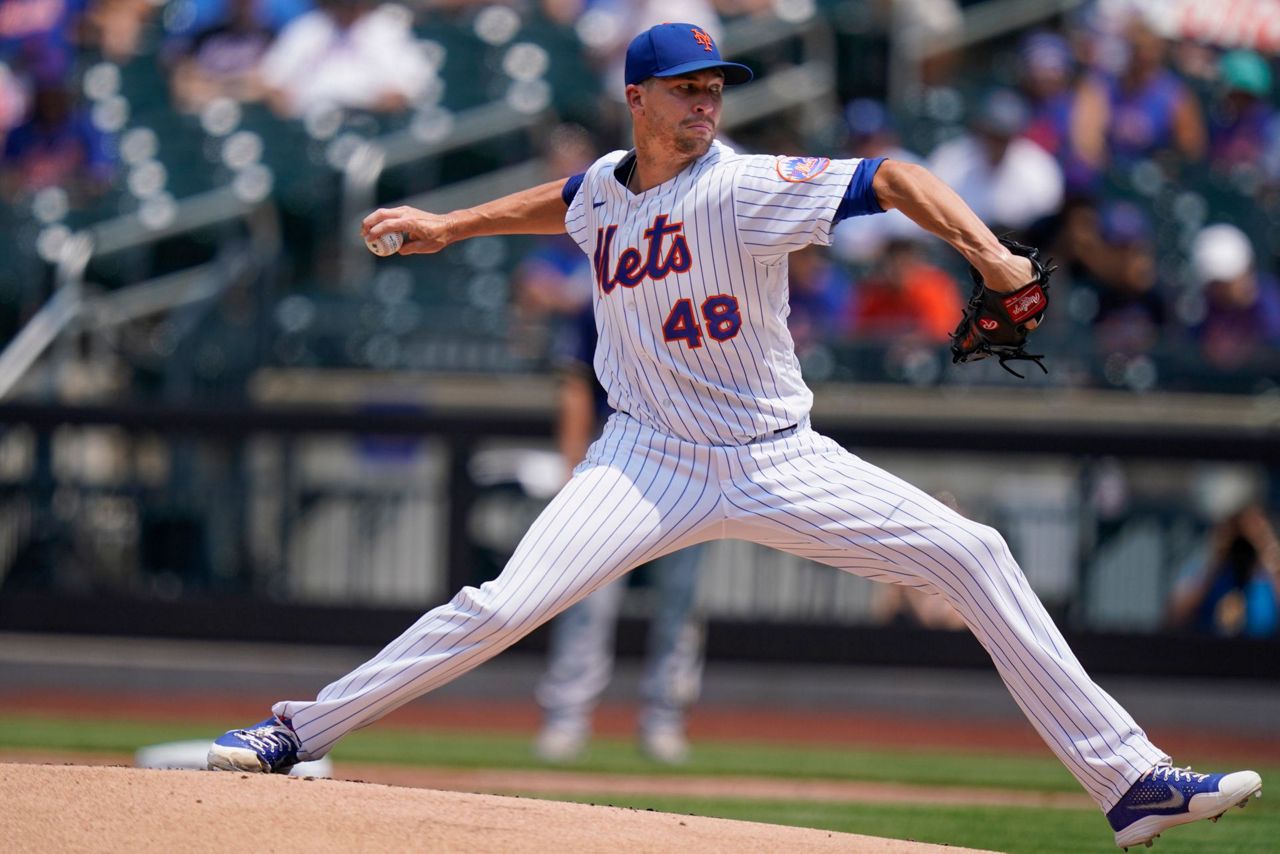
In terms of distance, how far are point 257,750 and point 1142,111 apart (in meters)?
8.77

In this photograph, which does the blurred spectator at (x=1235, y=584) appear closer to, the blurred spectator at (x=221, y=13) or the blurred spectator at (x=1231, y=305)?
the blurred spectator at (x=1231, y=305)

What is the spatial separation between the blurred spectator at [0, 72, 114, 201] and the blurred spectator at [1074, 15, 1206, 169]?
6633 mm

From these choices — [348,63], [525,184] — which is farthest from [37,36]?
[525,184]

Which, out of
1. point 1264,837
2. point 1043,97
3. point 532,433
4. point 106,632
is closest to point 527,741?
point 532,433

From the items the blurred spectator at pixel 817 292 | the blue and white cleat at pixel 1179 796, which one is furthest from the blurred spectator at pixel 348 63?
the blue and white cleat at pixel 1179 796

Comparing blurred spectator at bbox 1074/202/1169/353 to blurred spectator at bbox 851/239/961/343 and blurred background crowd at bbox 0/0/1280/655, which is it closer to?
blurred background crowd at bbox 0/0/1280/655

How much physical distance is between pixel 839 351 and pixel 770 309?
219 inches

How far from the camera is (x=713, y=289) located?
4.34m

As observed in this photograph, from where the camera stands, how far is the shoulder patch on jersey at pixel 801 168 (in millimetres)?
4223

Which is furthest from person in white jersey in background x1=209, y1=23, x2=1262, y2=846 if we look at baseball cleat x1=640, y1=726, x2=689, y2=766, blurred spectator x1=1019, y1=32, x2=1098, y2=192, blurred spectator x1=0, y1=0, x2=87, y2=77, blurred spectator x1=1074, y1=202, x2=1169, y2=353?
blurred spectator x1=0, y1=0, x2=87, y2=77

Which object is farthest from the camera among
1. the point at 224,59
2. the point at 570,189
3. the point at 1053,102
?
the point at 224,59

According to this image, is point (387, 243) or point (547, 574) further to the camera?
point (387, 243)

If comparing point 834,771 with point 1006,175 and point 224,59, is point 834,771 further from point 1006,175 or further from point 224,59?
point 224,59

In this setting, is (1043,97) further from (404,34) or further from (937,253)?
(404,34)
